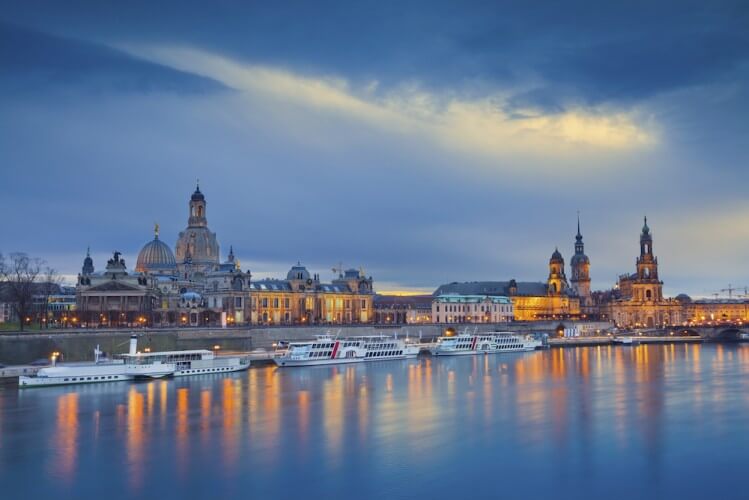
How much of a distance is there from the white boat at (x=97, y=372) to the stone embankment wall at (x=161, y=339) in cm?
587

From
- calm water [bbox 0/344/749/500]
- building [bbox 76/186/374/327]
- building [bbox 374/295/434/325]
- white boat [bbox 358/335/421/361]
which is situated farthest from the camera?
building [bbox 374/295/434/325]

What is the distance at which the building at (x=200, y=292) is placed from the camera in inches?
4673

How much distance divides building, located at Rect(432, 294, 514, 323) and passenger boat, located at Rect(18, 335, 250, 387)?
8874 centimetres

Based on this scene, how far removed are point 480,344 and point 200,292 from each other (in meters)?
55.5

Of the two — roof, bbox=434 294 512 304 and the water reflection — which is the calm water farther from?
roof, bbox=434 294 512 304

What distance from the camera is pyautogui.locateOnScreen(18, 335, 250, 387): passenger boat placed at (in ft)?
218

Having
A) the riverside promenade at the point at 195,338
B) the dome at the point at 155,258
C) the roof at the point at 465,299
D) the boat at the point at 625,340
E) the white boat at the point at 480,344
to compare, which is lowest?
the boat at the point at 625,340

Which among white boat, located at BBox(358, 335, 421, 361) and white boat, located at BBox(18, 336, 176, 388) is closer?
white boat, located at BBox(18, 336, 176, 388)

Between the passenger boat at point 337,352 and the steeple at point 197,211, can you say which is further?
the steeple at point 197,211

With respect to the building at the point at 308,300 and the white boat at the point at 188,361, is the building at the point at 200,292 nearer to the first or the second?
the building at the point at 308,300

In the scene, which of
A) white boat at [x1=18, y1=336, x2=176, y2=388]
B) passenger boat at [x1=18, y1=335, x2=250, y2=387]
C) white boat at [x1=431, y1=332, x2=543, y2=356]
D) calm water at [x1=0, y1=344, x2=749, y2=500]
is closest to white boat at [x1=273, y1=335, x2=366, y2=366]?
passenger boat at [x1=18, y1=335, x2=250, y2=387]

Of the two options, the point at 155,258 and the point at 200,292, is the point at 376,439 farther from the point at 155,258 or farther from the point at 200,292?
the point at 155,258

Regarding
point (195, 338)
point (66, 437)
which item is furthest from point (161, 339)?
point (66, 437)

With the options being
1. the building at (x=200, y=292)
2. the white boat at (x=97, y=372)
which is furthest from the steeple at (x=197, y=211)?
the white boat at (x=97, y=372)
